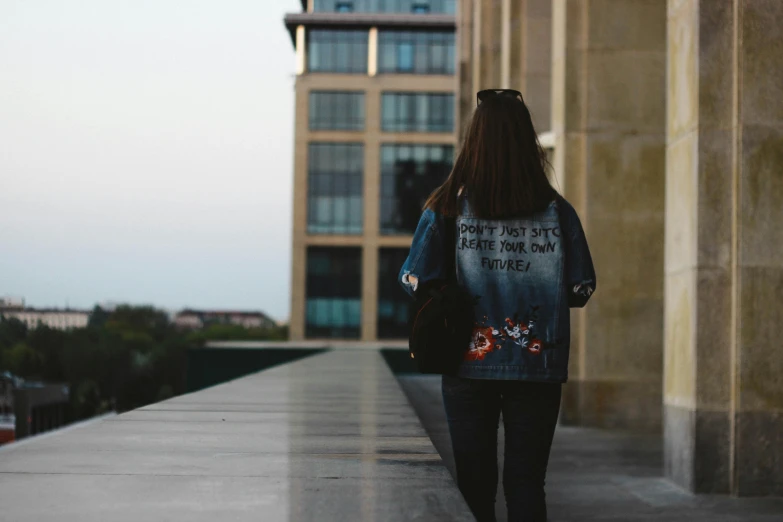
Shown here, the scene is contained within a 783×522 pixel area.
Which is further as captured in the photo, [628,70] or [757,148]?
[628,70]

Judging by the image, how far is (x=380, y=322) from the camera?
66.6 meters

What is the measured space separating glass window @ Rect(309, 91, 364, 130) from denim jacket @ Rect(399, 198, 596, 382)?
63.5 meters

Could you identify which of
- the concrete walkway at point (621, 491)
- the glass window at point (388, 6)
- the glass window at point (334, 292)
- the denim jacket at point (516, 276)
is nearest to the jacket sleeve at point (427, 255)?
the denim jacket at point (516, 276)

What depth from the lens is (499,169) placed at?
13.7ft

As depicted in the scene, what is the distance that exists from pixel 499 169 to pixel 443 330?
65 cm

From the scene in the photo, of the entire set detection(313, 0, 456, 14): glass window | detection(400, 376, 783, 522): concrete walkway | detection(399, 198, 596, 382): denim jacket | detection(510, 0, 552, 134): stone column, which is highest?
detection(313, 0, 456, 14): glass window

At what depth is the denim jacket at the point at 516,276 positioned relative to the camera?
13.4 ft

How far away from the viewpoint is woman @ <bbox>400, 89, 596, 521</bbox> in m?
4.10

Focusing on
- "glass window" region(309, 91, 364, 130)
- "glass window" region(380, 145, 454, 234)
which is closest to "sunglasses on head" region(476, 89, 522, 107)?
"glass window" region(380, 145, 454, 234)

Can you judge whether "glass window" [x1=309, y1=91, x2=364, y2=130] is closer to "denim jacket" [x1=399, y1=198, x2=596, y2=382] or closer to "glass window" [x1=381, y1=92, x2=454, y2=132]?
"glass window" [x1=381, y1=92, x2=454, y2=132]

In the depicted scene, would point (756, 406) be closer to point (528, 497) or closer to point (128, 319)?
point (528, 497)

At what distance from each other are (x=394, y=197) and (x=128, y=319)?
70.2m

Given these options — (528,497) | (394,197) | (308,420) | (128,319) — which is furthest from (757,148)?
(128,319)

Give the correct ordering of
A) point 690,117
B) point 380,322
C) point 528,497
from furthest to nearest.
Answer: point 380,322, point 690,117, point 528,497
